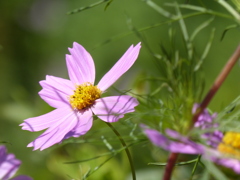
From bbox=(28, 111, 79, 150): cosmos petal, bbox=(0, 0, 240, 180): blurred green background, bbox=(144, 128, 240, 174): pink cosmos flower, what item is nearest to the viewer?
bbox=(144, 128, 240, 174): pink cosmos flower

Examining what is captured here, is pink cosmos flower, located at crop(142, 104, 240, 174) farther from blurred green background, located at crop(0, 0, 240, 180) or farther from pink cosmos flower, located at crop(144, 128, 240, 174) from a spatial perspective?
blurred green background, located at crop(0, 0, 240, 180)

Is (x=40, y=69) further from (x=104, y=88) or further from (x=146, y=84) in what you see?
(x=104, y=88)

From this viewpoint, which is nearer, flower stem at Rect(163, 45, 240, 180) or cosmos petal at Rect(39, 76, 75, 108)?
flower stem at Rect(163, 45, 240, 180)

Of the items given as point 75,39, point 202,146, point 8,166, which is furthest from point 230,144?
point 75,39

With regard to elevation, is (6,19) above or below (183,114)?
above

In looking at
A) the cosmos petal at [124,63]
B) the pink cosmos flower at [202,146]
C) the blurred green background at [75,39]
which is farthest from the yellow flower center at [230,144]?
the blurred green background at [75,39]

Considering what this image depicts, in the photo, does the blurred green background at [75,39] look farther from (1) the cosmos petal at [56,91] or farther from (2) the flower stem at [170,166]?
(2) the flower stem at [170,166]

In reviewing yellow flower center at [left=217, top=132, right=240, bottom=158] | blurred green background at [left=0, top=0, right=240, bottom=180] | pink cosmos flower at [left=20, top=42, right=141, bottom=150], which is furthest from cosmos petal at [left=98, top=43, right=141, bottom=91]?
blurred green background at [left=0, top=0, right=240, bottom=180]

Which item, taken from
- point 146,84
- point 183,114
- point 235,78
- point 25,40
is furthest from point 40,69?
point 183,114
